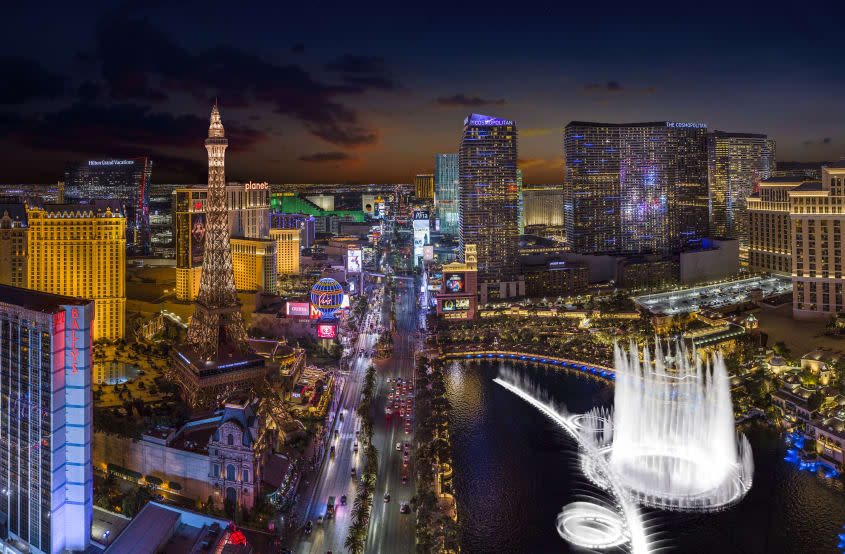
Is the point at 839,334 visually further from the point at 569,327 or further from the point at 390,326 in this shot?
the point at 390,326

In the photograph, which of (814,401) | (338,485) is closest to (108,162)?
(338,485)

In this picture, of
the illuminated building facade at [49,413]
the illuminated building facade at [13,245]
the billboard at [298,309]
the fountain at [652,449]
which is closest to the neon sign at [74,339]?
the illuminated building facade at [49,413]

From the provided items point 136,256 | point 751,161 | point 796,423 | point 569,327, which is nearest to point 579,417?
point 796,423

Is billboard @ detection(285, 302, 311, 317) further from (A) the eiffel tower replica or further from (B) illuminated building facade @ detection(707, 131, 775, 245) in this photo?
(B) illuminated building facade @ detection(707, 131, 775, 245)

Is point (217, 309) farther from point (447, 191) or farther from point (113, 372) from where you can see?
point (447, 191)

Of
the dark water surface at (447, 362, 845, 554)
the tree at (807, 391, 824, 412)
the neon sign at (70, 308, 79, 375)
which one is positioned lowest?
the dark water surface at (447, 362, 845, 554)

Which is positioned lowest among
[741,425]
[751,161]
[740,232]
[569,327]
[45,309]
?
[741,425]

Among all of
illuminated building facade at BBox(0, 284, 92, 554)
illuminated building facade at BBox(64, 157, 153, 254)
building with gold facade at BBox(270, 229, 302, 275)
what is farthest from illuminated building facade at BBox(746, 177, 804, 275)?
illuminated building facade at BBox(64, 157, 153, 254)

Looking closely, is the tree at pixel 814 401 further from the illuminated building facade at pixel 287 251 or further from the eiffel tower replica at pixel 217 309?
the illuminated building facade at pixel 287 251
